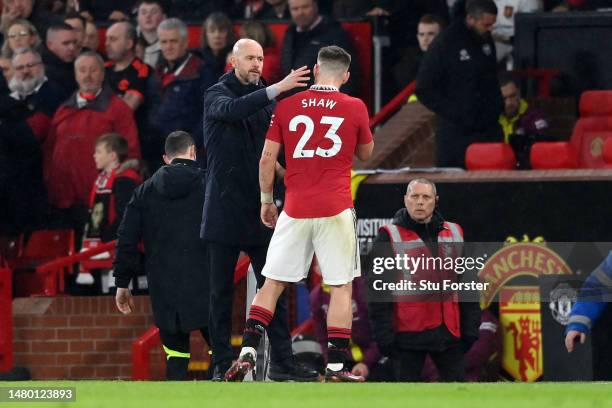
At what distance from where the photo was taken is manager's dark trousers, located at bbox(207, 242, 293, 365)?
11.4 metres

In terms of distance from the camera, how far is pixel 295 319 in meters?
14.9

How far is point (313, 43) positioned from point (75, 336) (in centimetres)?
320

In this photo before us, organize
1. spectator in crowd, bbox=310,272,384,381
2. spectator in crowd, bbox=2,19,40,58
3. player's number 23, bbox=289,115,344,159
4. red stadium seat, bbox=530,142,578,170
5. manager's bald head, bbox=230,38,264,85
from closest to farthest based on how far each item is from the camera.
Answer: player's number 23, bbox=289,115,344,159, manager's bald head, bbox=230,38,264,85, spectator in crowd, bbox=310,272,384,381, red stadium seat, bbox=530,142,578,170, spectator in crowd, bbox=2,19,40,58

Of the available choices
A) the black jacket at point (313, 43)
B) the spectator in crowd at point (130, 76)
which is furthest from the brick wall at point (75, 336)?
the black jacket at point (313, 43)

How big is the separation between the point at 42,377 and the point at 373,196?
125 inches

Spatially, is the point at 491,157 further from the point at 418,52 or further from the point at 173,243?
the point at 173,243

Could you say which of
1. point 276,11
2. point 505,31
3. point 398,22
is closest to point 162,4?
point 276,11

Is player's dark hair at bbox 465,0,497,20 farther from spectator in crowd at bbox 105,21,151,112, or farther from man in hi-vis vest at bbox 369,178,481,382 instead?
spectator in crowd at bbox 105,21,151,112

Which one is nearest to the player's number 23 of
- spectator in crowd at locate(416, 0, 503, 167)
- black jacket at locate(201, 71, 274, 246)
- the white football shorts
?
the white football shorts

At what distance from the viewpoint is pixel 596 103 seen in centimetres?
1504

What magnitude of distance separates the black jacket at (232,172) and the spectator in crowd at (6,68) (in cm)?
582

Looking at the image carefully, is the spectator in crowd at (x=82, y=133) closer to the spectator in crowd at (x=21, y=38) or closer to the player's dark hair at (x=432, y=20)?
the spectator in crowd at (x=21, y=38)

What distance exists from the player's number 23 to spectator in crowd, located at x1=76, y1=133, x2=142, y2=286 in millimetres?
4218

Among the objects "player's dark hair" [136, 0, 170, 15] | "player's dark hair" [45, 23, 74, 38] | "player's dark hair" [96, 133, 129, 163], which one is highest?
"player's dark hair" [136, 0, 170, 15]
